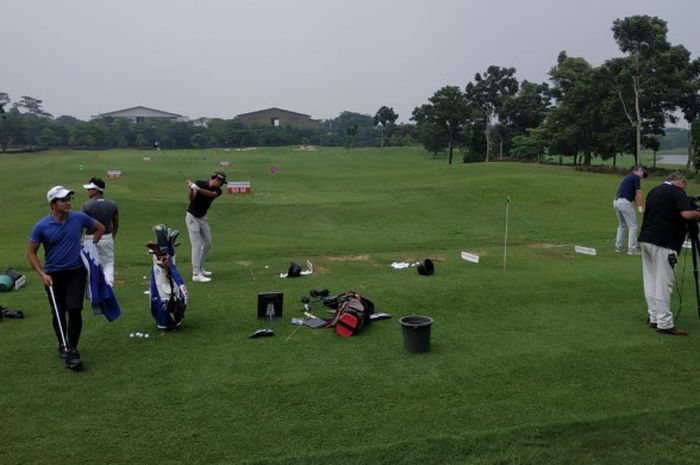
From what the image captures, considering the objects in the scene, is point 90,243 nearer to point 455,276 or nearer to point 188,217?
point 188,217

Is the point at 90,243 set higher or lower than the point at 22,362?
higher

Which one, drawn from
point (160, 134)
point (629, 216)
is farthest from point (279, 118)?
point (629, 216)

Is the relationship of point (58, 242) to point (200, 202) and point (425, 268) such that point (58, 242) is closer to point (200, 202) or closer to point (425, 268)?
point (200, 202)

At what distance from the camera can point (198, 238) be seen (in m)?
11.6

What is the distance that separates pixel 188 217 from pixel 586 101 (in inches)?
2075

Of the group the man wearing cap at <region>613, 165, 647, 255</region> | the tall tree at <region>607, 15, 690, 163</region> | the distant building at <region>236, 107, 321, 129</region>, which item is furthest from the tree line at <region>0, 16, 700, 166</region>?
the distant building at <region>236, 107, 321, 129</region>

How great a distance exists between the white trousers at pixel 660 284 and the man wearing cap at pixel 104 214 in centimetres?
909

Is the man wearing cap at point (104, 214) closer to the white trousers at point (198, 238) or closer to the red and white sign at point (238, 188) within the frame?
the white trousers at point (198, 238)

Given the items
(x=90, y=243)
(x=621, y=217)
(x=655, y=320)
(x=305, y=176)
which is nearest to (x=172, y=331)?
(x=90, y=243)

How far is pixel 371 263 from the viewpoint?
13836 mm

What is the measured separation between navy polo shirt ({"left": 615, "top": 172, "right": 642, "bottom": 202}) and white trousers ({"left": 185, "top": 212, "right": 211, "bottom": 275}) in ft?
34.2

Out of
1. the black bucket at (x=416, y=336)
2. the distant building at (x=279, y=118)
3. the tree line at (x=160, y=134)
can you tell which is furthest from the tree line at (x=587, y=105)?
the distant building at (x=279, y=118)

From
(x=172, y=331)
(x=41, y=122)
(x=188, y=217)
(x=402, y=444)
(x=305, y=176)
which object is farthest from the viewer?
(x=41, y=122)

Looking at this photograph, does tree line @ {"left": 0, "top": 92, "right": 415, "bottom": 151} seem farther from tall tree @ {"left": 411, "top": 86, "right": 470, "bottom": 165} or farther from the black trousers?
the black trousers
